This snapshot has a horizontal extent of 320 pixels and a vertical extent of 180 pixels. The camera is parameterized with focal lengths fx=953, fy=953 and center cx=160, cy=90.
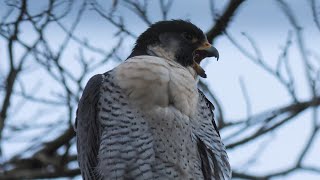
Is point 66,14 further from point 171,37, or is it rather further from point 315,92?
point 315,92

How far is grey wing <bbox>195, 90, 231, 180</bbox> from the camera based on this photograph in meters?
5.36

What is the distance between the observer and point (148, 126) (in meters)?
5.29

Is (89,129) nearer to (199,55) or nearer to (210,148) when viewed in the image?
(210,148)

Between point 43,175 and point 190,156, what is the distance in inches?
73.5

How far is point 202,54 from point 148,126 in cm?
79

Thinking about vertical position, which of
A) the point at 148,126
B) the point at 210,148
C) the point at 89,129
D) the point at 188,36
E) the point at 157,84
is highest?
the point at 188,36

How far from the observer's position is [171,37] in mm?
5891

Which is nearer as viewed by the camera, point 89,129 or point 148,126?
point 148,126

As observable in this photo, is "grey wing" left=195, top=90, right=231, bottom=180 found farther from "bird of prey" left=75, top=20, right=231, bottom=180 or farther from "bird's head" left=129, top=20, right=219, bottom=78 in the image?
"bird's head" left=129, top=20, right=219, bottom=78

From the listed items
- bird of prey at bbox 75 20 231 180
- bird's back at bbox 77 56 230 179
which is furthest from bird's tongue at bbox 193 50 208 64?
bird's back at bbox 77 56 230 179

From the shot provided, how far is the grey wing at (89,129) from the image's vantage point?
17.6 ft

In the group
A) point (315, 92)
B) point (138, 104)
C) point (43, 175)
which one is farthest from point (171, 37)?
point (43, 175)

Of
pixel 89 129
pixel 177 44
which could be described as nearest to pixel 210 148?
pixel 89 129

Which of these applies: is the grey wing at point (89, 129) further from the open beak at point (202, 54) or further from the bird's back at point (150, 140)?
the open beak at point (202, 54)
